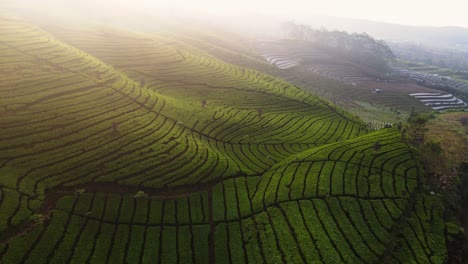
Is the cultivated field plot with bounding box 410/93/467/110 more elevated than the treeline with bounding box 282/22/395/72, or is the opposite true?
the treeline with bounding box 282/22/395/72

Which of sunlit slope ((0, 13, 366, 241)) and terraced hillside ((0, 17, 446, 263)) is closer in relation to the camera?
terraced hillside ((0, 17, 446, 263))

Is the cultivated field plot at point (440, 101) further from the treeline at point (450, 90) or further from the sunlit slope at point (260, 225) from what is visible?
the sunlit slope at point (260, 225)

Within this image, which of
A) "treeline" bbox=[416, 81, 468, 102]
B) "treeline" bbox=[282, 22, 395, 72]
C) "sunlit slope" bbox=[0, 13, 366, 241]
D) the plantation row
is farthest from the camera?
"treeline" bbox=[282, 22, 395, 72]


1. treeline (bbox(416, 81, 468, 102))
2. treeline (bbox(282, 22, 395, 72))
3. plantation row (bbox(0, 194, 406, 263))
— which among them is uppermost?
treeline (bbox(282, 22, 395, 72))

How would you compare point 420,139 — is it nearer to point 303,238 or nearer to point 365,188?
point 365,188

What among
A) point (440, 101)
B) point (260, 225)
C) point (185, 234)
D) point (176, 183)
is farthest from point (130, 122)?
point (440, 101)

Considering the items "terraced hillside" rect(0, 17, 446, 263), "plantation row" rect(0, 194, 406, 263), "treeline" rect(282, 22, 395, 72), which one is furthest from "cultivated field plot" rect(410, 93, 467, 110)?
"plantation row" rect(0, 194, 406, 263)

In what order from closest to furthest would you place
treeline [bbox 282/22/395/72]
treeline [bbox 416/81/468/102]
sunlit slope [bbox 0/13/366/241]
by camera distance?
sunlit slope [bbox 0/13/366/241] < treeline [bbox 416/81/468/102] < treeline [bbox 282/22/395/72]

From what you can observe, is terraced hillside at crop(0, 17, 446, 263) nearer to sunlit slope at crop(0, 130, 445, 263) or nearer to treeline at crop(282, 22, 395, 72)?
sunlit slope at crop(0, 130, 445, 263)
